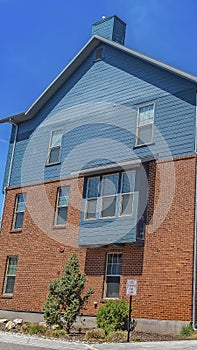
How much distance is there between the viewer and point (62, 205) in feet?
74.7

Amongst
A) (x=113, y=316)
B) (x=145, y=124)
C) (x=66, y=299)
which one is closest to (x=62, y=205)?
(x=145, y=124)

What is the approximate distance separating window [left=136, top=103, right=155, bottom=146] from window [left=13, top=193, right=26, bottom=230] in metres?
7.39

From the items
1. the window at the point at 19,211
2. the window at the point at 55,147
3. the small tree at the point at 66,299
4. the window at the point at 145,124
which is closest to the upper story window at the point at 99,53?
the window at the point at 55,147

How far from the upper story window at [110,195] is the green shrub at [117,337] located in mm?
5086

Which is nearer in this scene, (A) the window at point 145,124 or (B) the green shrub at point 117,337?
(B) the green shrub at point 117,337

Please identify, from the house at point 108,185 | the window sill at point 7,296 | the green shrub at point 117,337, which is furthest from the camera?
the window sill at point 7,296

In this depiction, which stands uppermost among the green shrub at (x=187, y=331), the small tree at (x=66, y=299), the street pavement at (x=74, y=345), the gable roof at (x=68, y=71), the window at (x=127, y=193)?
the gable roof at (x=68, y=71)

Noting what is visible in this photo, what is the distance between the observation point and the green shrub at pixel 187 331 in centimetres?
1592

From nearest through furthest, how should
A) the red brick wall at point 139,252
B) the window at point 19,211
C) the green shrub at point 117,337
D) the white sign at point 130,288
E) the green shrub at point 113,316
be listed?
the green shrub at point 117,337 → the white sign at point 130,288 → the green shrub at point 113,316 → the red brick wall at point 139,252 → the window at point 19,211

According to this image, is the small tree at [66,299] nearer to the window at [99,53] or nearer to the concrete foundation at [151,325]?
the concrete foundation at [151,325]

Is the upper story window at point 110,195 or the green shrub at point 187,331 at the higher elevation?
the upper story window at point 110,195

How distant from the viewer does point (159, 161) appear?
1930cm

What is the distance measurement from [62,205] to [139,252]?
5446 mm

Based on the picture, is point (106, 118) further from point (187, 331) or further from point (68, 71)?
point (187, 331)
